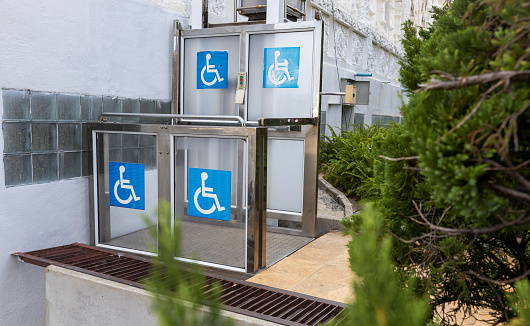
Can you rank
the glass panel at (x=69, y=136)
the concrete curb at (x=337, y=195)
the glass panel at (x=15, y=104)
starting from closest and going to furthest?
1. the glass panel at (x=15, y=104)
2. the glass panel at (x=69, y=136)
3. the concrete curb at (x=337, y=195)

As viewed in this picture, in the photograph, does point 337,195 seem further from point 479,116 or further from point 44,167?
point 479,116

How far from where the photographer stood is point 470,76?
124 centimetres

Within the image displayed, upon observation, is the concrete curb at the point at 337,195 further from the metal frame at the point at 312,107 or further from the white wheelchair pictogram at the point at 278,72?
the white wheelchair pictogram at the point at 278,72

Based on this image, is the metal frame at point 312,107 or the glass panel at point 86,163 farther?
the metal frame at point 312,107

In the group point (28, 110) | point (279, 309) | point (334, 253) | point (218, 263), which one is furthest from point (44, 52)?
point (334, 253)

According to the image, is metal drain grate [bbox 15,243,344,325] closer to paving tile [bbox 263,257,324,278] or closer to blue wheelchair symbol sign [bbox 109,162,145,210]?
blue wheelchair symbol sign [bbox 109,162,145,210]

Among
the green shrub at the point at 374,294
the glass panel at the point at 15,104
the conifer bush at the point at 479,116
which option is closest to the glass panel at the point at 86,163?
the glass panel at the point at 15,104

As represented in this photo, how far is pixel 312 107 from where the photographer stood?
17.0 feet

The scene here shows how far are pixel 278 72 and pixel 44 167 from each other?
2.60 metres

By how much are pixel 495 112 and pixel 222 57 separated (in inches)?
181

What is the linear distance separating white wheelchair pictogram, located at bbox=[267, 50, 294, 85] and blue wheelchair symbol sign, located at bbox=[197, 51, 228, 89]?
0.59 metres

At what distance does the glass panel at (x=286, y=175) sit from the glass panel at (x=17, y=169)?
2665mm

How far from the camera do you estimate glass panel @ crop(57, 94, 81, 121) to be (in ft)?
13.6

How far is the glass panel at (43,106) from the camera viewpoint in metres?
3.92
